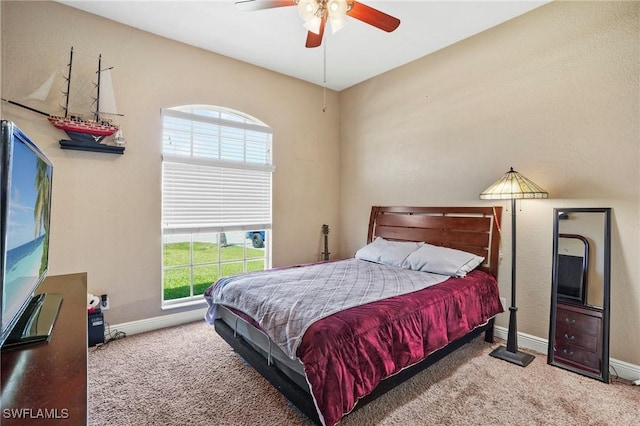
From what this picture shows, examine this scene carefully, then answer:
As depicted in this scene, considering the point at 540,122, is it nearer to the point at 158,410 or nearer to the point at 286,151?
the point at 286,151

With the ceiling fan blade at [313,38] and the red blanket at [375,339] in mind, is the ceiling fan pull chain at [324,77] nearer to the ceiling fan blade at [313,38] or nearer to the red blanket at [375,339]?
the ceiling fan blade at [313,38]

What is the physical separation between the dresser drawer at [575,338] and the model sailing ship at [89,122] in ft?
13.2

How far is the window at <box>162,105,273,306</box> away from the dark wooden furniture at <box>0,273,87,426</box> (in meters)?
2.03

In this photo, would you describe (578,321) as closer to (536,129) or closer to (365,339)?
(536,129)

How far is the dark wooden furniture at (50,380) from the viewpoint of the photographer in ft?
2.35

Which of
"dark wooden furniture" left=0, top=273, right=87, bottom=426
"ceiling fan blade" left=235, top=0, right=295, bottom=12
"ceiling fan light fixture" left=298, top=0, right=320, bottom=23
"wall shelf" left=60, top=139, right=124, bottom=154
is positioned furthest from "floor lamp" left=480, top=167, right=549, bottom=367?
"wall shelf" left=60, top=139, right=124, bottom=154

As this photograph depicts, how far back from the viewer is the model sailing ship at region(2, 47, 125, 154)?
2482 mm

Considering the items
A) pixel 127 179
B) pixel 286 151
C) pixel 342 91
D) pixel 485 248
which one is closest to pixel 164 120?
pixel 127 179

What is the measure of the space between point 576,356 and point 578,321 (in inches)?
10.3

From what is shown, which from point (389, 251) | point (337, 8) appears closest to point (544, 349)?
point (389, 251)

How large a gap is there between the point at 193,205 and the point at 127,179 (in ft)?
2.12

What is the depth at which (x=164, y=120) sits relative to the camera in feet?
10.1

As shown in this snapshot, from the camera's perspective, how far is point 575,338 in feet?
7.66

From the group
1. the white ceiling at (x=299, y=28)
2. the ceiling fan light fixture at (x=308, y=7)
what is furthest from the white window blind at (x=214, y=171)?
the ceiling fan light fixture at (x=308, y=7)
